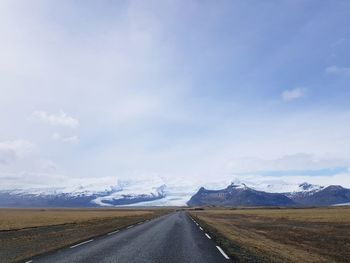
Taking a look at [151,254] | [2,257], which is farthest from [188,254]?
[2,257]

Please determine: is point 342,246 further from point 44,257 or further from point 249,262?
point 44,257

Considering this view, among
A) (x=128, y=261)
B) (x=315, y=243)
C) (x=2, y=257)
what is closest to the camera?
Result: (x=128, y=261)

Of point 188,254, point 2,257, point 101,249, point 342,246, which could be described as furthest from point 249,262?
point 342,246

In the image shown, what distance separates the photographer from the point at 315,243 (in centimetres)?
2736

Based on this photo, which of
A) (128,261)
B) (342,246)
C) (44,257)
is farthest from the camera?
(342,246)

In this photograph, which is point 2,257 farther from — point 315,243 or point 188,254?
point 315,243

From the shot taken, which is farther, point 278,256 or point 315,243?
point 315,243

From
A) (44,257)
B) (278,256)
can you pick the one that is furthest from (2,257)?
(278,256)

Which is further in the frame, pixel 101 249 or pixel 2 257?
pixel 101 249

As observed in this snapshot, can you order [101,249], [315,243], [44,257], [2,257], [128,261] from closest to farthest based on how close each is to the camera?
1. [128,261]
2. [44,257]
3. [2,257]
4. [101,249]
5. [315,243]

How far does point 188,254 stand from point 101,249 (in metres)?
4.41

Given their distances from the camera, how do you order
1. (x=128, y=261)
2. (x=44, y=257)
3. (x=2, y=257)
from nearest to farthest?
(x=128, y=261) < (x=44, y=257) < (x=2, y=257)

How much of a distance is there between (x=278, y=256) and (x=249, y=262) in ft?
11.7

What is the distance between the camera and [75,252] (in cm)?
1850
